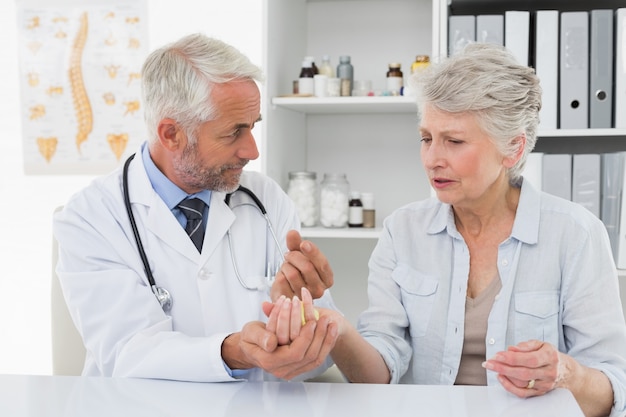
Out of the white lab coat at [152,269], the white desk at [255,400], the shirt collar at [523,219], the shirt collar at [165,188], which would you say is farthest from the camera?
the shirt collar at [165,188]

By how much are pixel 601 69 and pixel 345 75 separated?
2.43 feet

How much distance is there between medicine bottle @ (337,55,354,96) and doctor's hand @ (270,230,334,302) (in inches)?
36.3

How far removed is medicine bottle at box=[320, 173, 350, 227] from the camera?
7.07 ft

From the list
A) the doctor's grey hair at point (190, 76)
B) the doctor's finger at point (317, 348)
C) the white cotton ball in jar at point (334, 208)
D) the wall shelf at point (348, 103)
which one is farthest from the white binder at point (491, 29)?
the doctor's finger at point (317, 348)

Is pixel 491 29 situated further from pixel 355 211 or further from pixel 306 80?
pixel 355 211

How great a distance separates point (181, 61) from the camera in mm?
1481

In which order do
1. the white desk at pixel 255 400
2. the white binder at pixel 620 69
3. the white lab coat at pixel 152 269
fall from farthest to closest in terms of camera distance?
the white binder at pixel 620 69, the white lab coat at pixel 152 269, the white desk at pixel 255 400

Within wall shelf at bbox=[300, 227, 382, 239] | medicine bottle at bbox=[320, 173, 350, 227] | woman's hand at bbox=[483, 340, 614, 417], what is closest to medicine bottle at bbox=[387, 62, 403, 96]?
medicine bottle at bbox=[320, 173, 350, 227]

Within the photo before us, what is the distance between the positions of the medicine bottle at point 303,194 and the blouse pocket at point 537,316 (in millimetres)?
911

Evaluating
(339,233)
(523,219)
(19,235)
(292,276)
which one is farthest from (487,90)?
(19,235)

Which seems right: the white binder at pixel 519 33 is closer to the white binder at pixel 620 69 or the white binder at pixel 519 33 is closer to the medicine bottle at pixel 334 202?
the white binder at pixel 620 69

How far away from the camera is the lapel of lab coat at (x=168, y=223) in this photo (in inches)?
56.1

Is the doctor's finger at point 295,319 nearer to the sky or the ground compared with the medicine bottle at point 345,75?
nearer to the ground

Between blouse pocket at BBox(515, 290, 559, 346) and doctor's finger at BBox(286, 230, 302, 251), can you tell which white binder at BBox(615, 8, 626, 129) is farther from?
doctor's finger at BBox(286, 230, 302, 251)
